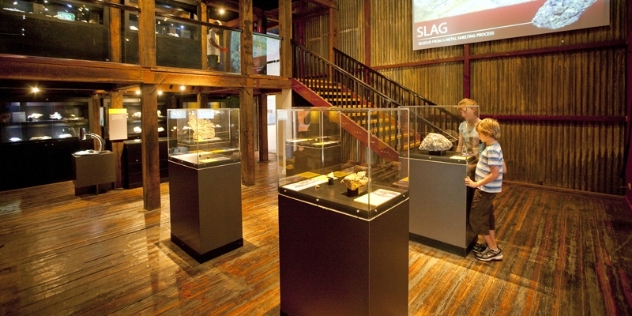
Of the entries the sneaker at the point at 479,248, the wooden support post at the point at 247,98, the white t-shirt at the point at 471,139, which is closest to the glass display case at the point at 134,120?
the wooden support post at the point at 247,98

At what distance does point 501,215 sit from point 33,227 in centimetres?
665

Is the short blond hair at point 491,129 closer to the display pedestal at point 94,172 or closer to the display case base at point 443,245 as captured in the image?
the display case base at point 443,245

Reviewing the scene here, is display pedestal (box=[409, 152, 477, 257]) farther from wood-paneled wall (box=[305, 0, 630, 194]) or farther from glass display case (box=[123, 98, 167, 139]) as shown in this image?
glass display case (box=[123, 98, 167, 139])

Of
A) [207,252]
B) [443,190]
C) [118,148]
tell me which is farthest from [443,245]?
[118,148]

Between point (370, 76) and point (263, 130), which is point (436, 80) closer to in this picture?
point (370, 76)

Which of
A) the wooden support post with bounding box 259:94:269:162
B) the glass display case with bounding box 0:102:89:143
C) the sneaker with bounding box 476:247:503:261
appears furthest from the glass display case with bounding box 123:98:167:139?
the sneaker with bounding box 476:247:503:261

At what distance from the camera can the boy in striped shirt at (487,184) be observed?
10.5 feet

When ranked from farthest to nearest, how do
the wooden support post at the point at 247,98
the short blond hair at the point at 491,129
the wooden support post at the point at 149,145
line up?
the wooden support post at the point at 247,98
the wooden support post at the point at 149,145
the short blond hair at the point at 491,129

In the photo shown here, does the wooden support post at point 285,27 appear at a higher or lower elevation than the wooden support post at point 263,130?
higher

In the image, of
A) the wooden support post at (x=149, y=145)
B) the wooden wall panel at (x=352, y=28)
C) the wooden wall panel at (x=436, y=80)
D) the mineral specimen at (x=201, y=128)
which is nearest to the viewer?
the mineral specimen at (x=201, y=128)

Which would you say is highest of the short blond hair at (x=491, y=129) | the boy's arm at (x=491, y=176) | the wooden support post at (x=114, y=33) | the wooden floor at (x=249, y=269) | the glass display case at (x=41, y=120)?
the wooden support post at (x=114, y=33)

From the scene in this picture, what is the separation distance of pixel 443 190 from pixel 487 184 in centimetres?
51

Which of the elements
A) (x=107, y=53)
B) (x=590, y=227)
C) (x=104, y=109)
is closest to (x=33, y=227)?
(x=107, y=53)

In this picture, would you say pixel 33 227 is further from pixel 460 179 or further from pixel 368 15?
pixel 368 15
